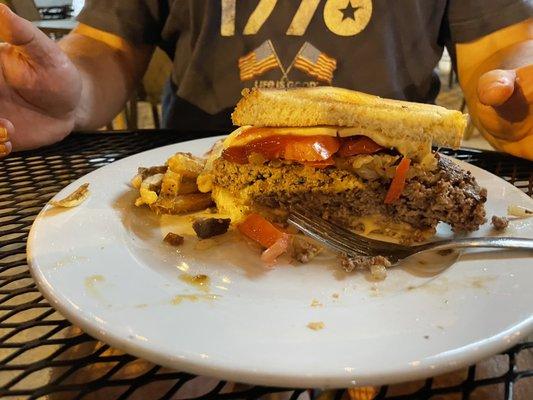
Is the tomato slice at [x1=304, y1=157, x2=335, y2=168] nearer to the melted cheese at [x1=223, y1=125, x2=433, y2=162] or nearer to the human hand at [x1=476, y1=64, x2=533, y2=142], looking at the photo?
the melted cheese at [x1=223, y1=125, x2=433, y2=162]

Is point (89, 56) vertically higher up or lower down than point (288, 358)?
higher up

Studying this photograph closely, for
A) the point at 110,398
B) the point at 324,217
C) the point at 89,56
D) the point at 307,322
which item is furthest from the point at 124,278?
the point at 89,56

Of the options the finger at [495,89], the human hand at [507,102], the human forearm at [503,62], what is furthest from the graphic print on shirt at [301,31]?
the finger at [495,89]

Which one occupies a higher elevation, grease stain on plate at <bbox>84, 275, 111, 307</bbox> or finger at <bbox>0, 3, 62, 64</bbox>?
finger at <bbox>0, 3, 62, 64</bbox>

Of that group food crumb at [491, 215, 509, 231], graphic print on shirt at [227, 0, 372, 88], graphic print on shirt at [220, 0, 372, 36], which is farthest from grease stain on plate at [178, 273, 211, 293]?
graphic print on shirt at [220, 0, 372, 36]

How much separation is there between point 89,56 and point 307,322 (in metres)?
1.70

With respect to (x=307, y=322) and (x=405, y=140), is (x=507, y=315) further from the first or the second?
(x=405, y=140)

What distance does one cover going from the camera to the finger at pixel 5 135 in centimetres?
148

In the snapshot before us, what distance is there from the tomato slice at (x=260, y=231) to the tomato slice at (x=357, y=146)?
27 centimetres

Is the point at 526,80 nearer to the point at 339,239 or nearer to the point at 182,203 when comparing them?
the point at 339,239

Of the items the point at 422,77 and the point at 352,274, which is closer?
the point at 352,274

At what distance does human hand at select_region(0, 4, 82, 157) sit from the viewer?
1.50 m

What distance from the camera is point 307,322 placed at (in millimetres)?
780

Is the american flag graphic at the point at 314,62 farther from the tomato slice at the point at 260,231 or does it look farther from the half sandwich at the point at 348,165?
the tomato slice at the point at 260,231
